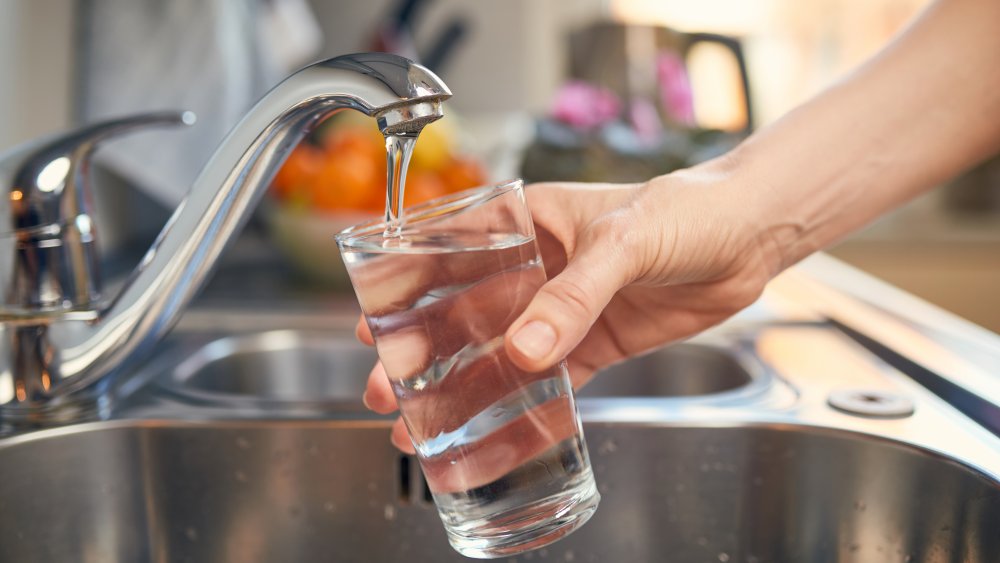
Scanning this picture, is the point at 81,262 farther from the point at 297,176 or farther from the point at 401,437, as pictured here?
the point at 297,176

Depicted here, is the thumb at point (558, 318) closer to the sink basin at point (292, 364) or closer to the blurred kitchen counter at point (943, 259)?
the sink basin at point (292, 364)

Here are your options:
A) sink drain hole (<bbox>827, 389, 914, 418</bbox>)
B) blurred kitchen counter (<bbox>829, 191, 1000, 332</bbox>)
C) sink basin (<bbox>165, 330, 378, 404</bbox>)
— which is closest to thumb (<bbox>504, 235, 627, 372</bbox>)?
sink drain hole (<bbox>827, 389, 914, 418</bbox>)

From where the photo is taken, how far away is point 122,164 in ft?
3.19

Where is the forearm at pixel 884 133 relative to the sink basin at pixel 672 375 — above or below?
above

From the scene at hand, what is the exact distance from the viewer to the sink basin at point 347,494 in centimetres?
60

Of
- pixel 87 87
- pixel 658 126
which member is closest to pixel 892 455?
pixel 87 87

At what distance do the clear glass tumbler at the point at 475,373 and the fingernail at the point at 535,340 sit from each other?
0.04ft

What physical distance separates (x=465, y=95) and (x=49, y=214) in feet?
6.31

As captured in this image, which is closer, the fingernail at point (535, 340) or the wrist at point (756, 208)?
the fingernail at point (535, 340)

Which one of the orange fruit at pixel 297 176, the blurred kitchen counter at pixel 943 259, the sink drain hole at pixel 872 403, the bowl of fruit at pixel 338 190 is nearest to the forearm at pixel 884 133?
the sink drain hole at pixel 872 403

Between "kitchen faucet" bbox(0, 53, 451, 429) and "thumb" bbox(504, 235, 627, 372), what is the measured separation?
0.17m

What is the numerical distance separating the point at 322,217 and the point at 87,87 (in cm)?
28

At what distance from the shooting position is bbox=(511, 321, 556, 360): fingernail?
1.36 feet

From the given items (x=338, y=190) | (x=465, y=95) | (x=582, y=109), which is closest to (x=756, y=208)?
(x=338, y=190)
